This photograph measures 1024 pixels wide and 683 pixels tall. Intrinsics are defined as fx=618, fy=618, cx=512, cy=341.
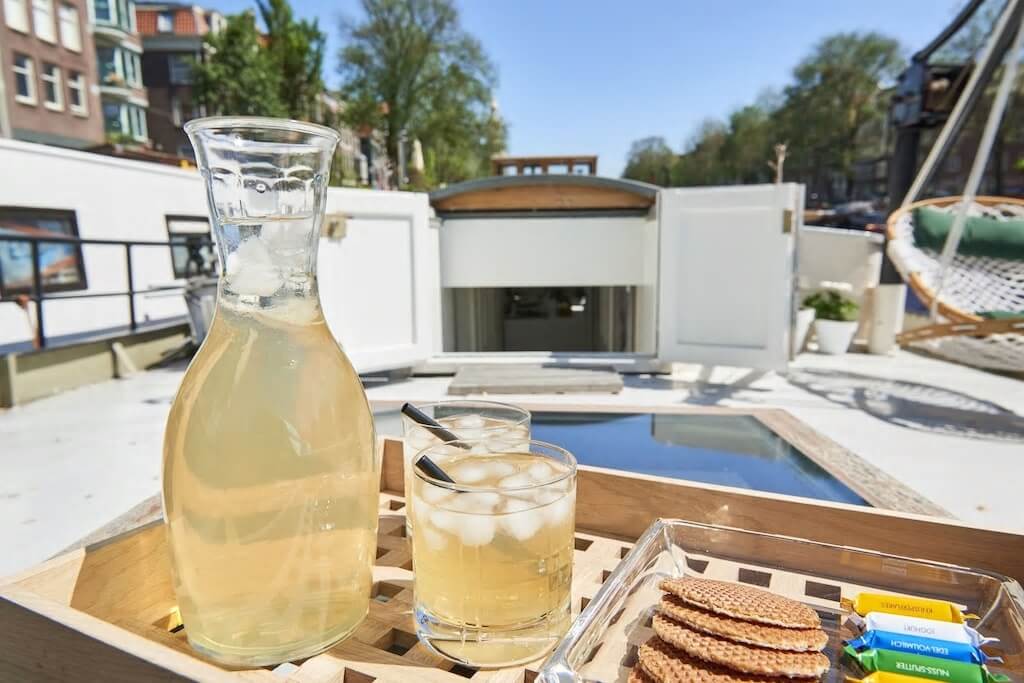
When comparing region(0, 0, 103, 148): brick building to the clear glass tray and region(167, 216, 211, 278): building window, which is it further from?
the clear glass tray

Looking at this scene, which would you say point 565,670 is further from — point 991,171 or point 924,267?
point 991,171

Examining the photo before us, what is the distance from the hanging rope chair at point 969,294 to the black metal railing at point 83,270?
13.6ft

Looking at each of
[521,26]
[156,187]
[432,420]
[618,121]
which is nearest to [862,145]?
[618,121]

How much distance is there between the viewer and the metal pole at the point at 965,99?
3021mm

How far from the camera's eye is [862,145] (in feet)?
111

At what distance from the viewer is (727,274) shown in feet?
11.3

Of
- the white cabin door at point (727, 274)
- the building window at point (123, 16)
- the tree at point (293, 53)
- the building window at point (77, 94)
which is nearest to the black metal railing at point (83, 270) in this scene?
the white cabin door at point (727, 274)

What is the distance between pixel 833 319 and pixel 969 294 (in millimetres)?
1220

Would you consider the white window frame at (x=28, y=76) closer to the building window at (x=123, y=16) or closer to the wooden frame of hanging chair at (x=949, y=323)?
the building window at (x=123, y=16)

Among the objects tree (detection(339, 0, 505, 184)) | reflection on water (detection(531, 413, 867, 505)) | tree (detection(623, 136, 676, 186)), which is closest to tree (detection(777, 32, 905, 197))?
tree (detection(623, 136, 676, 186))

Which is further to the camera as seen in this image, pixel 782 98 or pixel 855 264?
pixel 782 98

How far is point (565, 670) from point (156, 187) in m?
5.06

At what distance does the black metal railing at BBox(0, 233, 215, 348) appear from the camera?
3178 millimetres

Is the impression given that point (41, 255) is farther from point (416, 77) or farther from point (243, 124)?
point (416, 77)
